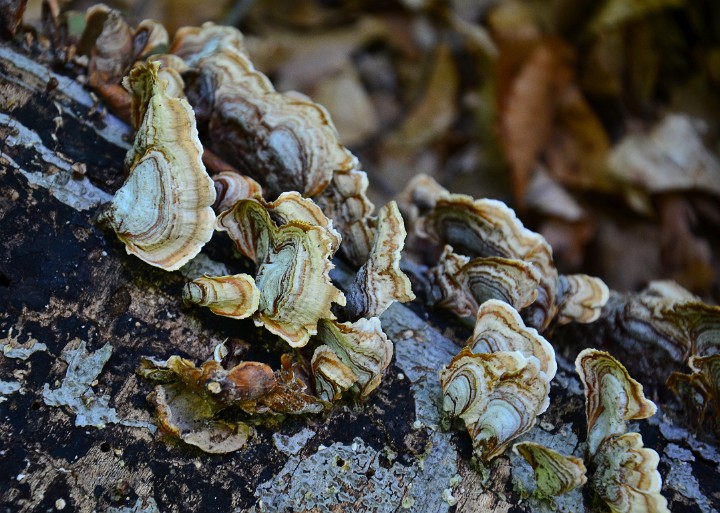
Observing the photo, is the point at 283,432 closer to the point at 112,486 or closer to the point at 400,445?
the point at 400,445

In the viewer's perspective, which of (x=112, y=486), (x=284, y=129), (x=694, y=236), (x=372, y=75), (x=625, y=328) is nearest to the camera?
(x=112, y=486)

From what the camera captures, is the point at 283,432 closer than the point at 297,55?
Yes

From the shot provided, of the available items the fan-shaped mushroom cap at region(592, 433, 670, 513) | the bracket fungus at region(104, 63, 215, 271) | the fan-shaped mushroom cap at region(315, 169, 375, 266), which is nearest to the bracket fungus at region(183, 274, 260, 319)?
the bracket fungus at region(104, 63, 215, 271)

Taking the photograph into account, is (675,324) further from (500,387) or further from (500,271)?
(500,387)

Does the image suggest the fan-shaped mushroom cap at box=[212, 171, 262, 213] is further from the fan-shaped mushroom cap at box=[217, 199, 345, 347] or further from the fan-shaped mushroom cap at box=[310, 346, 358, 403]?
the fan-shaped mushroom cap at box=[310, 346, 358, 403]

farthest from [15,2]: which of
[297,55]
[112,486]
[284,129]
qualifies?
[297,55]

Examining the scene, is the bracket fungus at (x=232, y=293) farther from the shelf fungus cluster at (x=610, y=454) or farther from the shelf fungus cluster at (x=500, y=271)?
the shelf fungus cluster at (x=610, y=454)

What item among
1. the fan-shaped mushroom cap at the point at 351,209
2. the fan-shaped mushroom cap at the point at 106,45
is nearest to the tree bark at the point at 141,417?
the fan-shaped mushroom cap at the point at 106,45
